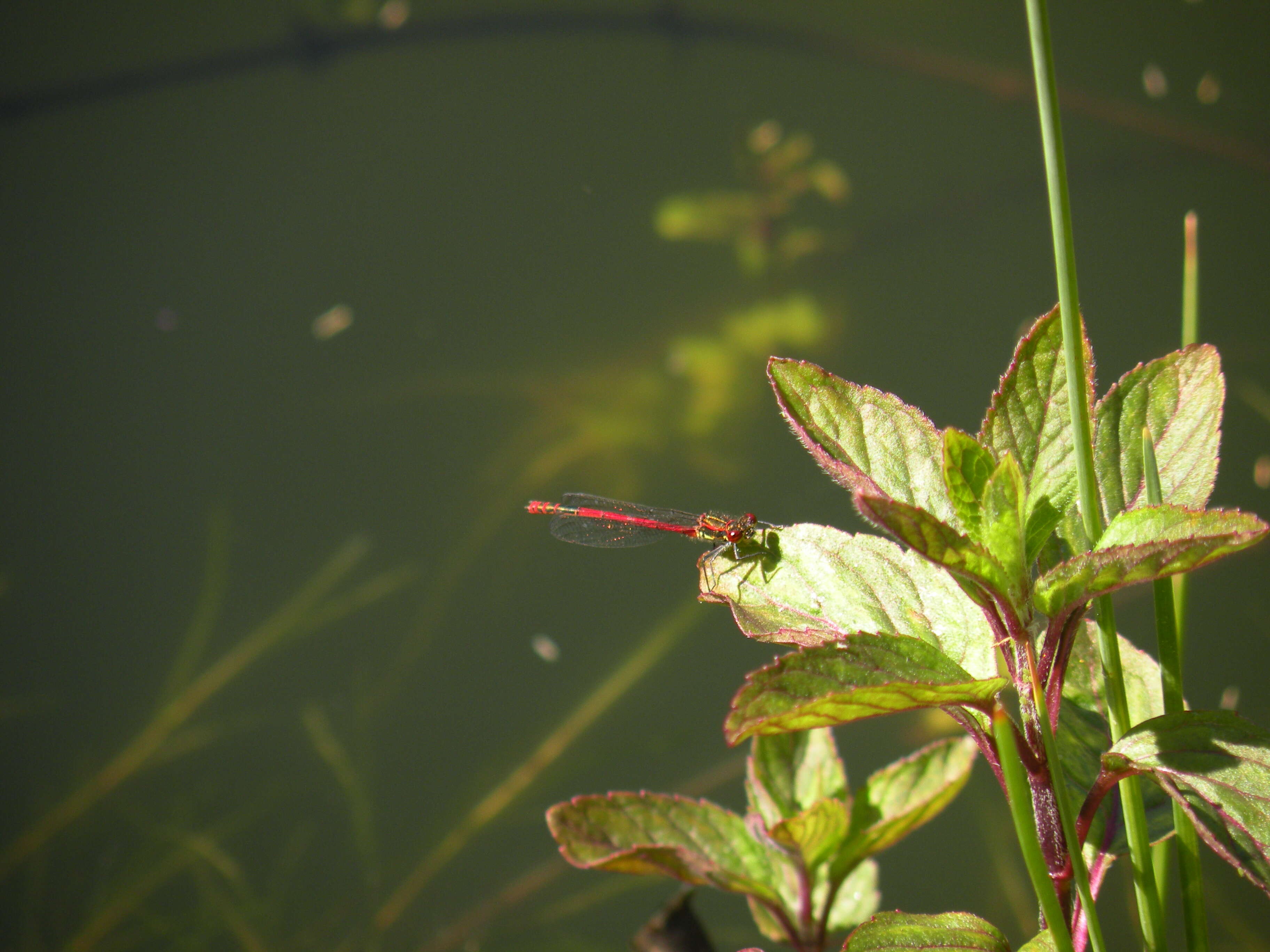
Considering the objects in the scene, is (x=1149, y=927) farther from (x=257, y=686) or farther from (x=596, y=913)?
(x=257, y=686)

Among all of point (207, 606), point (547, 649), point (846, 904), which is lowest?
point (846, 904)

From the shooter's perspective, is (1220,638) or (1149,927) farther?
(1220,638)

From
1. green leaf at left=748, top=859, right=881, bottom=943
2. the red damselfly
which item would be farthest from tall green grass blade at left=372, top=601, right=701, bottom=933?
green leaf at left=748, top=859, right=881, bottom=943

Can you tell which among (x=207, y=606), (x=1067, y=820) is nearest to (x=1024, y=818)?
(x=1067, y=820)

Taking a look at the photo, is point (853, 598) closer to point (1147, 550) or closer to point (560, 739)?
point (1147, 550)

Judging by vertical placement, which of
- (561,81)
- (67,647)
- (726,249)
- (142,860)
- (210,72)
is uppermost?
(210,72)

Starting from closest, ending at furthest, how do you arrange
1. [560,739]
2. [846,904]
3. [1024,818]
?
[1024,818] → [846,904] → [560,739]

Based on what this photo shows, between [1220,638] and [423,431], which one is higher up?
[423,431]

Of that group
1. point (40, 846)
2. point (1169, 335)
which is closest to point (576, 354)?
point (1169, 335)
